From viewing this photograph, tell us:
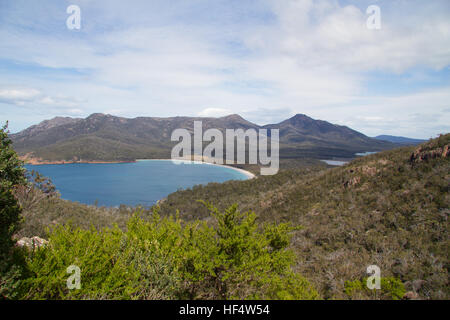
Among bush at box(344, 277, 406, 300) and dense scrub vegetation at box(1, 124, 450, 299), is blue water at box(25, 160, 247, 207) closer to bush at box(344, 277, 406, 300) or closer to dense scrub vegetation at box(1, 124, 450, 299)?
dense scrub vegetation at box(1, 124, 450, 299)

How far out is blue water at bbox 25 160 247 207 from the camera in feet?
273

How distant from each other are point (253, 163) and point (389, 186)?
127m

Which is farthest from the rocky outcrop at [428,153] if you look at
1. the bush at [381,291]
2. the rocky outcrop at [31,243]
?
the rocky outcrop at [31,243]

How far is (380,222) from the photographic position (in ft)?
38.3

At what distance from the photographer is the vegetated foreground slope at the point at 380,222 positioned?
7066 millimetres

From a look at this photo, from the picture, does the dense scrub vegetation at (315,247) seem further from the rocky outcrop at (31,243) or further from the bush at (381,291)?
the rocky outcrop at (31,243)

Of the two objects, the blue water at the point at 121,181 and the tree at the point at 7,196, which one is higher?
the tree at the point at 7,196

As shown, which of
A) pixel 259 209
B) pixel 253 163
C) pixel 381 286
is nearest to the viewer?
pixel 381 286

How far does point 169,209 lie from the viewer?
5641 centimetres

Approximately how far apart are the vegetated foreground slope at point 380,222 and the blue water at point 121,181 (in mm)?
65245

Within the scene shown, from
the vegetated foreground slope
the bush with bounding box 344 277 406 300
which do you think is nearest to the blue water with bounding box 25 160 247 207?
the vegetated foreground slope
